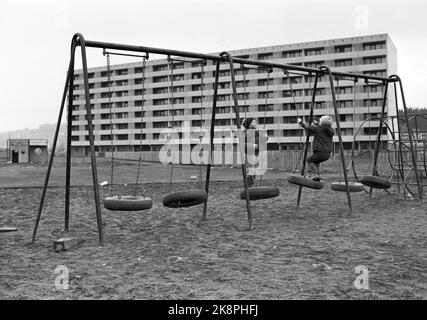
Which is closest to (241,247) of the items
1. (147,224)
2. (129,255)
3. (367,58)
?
(129,255)

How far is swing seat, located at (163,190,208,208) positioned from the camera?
19.7 ft

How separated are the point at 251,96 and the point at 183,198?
57.3 m

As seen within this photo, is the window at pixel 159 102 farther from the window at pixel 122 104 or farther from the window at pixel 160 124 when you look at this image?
the window at pixel 122 104

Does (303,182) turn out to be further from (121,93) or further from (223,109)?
(121,93)

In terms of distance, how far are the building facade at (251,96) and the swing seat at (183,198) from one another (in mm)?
41416

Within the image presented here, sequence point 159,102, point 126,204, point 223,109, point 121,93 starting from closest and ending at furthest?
1. point 126,204
2. point 223,109
3. point 159,102
4. point 121,93

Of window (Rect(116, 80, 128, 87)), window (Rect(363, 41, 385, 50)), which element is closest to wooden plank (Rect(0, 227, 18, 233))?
window (Rect(363, 41, 385, 50))

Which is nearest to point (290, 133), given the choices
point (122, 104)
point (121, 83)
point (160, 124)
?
point (160, 124)

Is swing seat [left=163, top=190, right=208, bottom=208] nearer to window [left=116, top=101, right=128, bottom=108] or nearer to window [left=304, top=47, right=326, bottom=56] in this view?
window [left=304, top=47, right=326, bottom=56]

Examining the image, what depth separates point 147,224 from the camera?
7543 mm

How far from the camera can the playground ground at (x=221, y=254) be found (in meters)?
3.80

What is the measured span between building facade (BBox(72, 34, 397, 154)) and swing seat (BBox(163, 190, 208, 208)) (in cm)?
4142

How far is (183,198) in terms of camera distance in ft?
19.9
